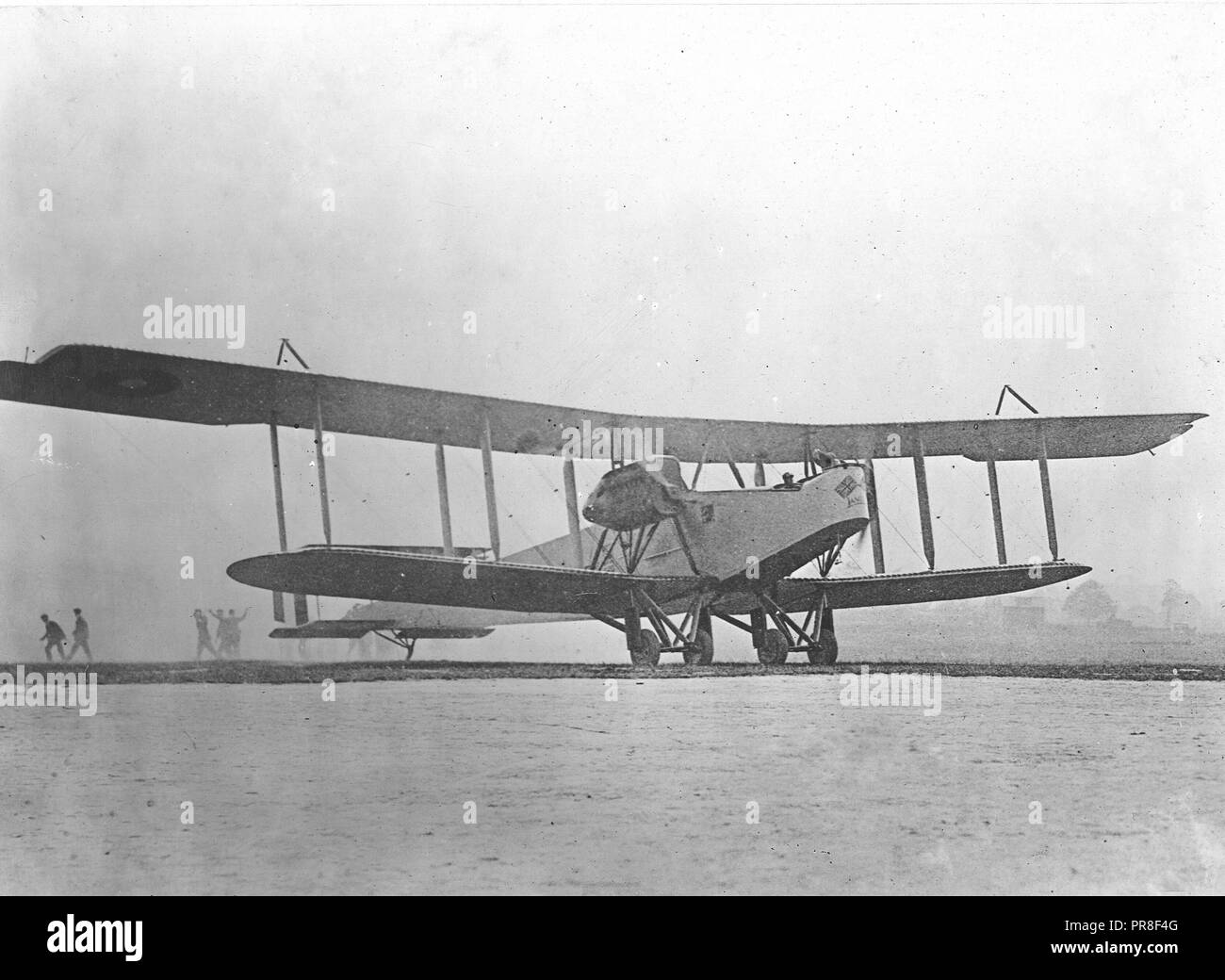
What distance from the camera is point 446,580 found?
11219 millimetres

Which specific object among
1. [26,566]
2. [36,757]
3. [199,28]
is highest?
[199,28]

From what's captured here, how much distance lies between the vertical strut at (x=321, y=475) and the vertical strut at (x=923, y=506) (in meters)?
6.99

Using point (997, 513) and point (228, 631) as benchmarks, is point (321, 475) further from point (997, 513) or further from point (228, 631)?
point (997, 513)

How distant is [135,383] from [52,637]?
8.80ft

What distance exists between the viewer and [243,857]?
267 inches

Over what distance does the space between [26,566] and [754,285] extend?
727 cm

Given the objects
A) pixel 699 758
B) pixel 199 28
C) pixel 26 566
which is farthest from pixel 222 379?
pixel 699 758

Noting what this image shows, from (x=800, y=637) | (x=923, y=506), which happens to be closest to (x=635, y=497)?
(x=800, y=637)

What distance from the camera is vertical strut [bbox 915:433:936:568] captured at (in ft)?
41.4

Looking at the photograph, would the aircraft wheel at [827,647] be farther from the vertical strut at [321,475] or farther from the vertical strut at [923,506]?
the vertical strut at [321,475]

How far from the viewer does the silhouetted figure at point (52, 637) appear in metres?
9.99

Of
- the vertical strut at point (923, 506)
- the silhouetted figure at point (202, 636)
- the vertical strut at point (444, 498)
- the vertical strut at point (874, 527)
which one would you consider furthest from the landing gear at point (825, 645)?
the silhouetted figure at point (202, 636)
